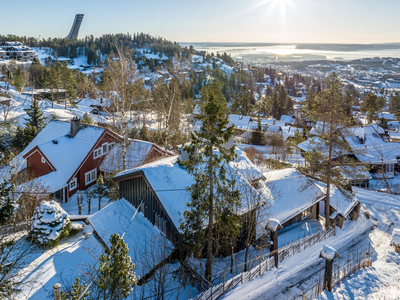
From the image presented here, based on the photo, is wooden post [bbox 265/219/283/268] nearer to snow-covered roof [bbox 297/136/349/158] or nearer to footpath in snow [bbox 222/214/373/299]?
footpath in snow [bbox 222/214/373/299]

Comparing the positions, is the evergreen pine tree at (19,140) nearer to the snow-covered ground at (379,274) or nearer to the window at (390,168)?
the snow-covered ground at (379,274)

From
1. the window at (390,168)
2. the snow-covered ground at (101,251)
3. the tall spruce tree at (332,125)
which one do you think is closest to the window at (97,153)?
the snow-covered ground at (101,251)

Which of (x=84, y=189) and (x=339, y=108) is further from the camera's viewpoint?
(x=84, y=189)

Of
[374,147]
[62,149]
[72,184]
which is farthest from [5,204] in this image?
[374,147]

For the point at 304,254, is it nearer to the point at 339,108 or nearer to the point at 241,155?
the point at 241,155

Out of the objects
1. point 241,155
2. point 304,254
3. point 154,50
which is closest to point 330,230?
point 304,254

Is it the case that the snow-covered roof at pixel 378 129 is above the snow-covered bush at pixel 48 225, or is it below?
below

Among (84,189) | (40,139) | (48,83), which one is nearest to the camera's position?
(84,189)
